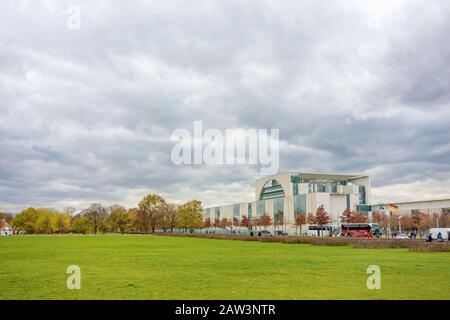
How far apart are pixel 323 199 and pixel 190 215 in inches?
1517

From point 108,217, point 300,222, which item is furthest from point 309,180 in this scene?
point 108,217

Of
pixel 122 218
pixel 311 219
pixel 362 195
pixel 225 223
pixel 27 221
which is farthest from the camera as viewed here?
pixel 225 223

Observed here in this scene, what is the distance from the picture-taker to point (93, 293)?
41.9 ft

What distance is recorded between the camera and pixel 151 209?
110 metres

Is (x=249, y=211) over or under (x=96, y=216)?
over

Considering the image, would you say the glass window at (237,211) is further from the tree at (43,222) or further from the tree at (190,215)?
the tree at (43,222)

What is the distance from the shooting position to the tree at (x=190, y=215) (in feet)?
356

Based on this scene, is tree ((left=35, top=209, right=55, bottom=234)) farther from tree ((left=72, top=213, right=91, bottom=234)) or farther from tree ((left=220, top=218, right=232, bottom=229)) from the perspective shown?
tree ((left=220, top=218, right=232, bottom=229))

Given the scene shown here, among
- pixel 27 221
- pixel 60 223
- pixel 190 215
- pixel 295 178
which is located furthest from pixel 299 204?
pixel 27 221

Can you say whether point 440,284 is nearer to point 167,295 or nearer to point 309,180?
point 167,295

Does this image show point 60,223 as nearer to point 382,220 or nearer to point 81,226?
point 81,226

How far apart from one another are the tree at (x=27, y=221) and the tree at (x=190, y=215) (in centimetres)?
4231

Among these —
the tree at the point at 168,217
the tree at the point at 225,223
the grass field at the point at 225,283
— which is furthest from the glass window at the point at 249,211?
the grass field at the point at 225,283
